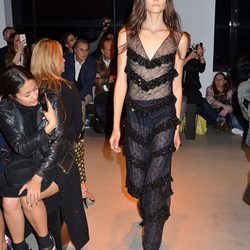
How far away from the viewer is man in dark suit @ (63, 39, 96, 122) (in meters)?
4.93

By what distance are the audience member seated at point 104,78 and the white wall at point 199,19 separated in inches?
58.7

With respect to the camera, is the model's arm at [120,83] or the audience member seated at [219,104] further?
the audience member seated at [219,104]

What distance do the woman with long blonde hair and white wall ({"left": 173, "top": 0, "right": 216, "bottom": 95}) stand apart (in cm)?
428

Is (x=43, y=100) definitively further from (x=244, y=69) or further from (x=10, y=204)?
(x=244, y=69)

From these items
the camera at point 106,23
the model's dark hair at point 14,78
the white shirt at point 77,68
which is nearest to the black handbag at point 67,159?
the model's dark hair at point 14,78

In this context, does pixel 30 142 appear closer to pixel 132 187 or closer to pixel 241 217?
pixel 132 187

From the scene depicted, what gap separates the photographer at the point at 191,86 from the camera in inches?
213

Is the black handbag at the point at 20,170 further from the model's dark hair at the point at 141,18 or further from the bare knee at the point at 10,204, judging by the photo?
the model's dark hair at the point at 141,18

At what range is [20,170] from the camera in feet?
7.79

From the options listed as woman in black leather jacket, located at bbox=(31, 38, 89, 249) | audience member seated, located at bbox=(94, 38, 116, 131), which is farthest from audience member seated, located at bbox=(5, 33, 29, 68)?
woman in black leather jacket, located at bbox=(31, 38, 89, 249)

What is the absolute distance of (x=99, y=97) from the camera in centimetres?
560

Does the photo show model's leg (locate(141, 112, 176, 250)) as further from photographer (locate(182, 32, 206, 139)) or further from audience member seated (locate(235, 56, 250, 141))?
photographer (locate(182, 32, 206, 139))

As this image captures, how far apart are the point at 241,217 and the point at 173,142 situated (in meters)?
1.07

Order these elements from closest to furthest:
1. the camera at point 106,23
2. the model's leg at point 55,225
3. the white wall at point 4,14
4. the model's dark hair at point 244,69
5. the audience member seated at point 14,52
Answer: the model's leg at point 55,225, the model's dark hair at point 244,69, the audience member seated at point 14,52, the camera at point 106,23, the white wall at point 4,14
